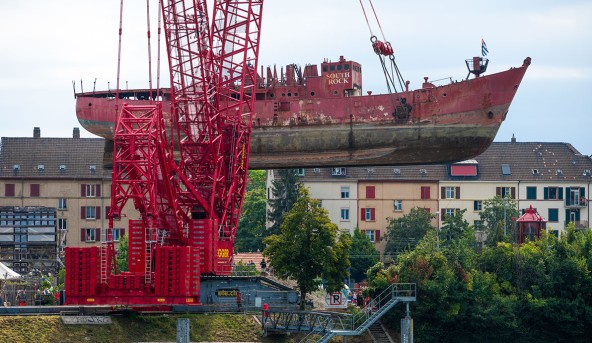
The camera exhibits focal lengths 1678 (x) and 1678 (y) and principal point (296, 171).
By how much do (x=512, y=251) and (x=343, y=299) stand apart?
1168 cm

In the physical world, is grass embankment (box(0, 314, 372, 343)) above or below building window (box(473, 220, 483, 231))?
below

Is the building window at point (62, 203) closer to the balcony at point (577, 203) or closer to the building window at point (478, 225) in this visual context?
the building window at point (478, 225)

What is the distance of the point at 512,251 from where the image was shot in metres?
99.3

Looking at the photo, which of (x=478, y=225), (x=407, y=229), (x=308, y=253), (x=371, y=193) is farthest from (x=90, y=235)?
(x=308, y=253)

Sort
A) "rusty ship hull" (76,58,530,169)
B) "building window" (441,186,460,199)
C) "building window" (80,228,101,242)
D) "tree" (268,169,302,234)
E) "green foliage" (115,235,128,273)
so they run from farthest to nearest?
"building window" (441,186,460,199) → "tree" (268,169,302,234) → "building window" (80,228,101,242) → "green foliage" (115,235,128,273) → "rusty ship hull" (76,58,530,169)

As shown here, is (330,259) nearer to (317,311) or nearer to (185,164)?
(317,311)

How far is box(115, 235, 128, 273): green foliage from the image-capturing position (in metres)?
111

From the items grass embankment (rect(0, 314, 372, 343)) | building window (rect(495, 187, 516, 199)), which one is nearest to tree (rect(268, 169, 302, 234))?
Answer: building window (rect(495, 187, 516, 199))

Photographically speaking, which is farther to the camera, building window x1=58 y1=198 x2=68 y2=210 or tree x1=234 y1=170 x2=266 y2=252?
tree x1=234 y1=170 x2=266 y2=252

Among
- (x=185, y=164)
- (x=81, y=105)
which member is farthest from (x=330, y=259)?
(x=81, y=105)

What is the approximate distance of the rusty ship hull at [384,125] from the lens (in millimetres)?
101688

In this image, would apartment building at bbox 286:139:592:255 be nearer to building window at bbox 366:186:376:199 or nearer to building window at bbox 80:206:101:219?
building window at bbox 366:186:376:199

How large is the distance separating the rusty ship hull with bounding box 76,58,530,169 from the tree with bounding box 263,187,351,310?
12242 mm

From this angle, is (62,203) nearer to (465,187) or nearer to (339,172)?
(339,172)
